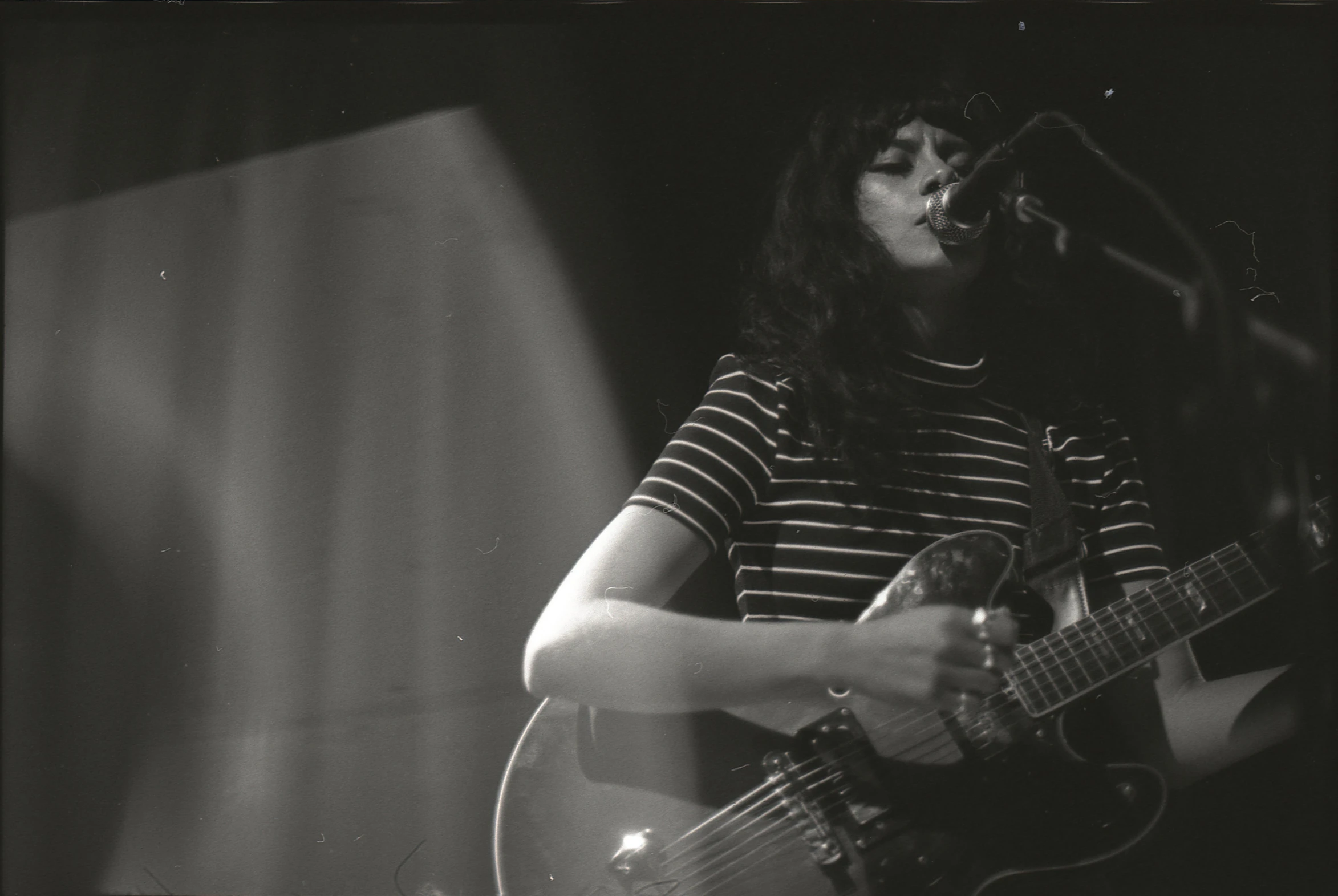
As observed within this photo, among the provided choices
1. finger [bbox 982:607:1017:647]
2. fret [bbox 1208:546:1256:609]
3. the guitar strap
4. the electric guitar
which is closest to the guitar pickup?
the electric guitar

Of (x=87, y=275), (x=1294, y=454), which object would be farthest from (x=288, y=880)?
(x=1294, y=454)

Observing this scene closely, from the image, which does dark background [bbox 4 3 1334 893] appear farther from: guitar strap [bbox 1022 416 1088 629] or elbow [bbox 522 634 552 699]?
guitar strap [bbox 1022 416 1088 629]

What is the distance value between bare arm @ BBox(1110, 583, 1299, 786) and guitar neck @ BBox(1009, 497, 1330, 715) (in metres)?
0.04

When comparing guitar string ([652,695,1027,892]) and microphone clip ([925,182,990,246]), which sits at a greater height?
microphone clip ([925,182,990,246])

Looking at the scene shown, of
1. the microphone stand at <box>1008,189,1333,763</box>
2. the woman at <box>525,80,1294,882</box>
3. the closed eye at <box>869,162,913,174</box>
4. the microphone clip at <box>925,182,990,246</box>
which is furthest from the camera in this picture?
the closed eye at <box>869,162,913,174</box>

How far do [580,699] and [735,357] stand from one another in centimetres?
55

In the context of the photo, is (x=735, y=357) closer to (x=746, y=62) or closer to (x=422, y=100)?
(x=746, y=62)

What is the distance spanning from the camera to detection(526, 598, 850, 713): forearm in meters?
1.29

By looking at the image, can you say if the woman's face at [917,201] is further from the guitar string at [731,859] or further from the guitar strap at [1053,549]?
the guitar string at [731,859]

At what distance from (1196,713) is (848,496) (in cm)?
58

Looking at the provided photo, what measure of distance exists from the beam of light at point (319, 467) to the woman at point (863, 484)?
165mm

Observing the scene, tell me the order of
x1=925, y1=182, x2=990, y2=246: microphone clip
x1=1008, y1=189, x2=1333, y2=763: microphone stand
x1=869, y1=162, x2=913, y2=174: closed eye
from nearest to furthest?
x1=1008, y1=189, x2=1333, y2=763: microphone stand → x1=925, y1=182, x2=990, y2=246: microphone clip → x1=869, y1=162, x2=913, y2=174: closed eye

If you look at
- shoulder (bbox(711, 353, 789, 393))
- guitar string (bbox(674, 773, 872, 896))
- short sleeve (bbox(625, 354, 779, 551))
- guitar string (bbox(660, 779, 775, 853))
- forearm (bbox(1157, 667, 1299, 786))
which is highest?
shoulder (bbox(711, 353, 789, 393))

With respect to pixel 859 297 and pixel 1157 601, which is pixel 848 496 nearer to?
pixel 859 297
